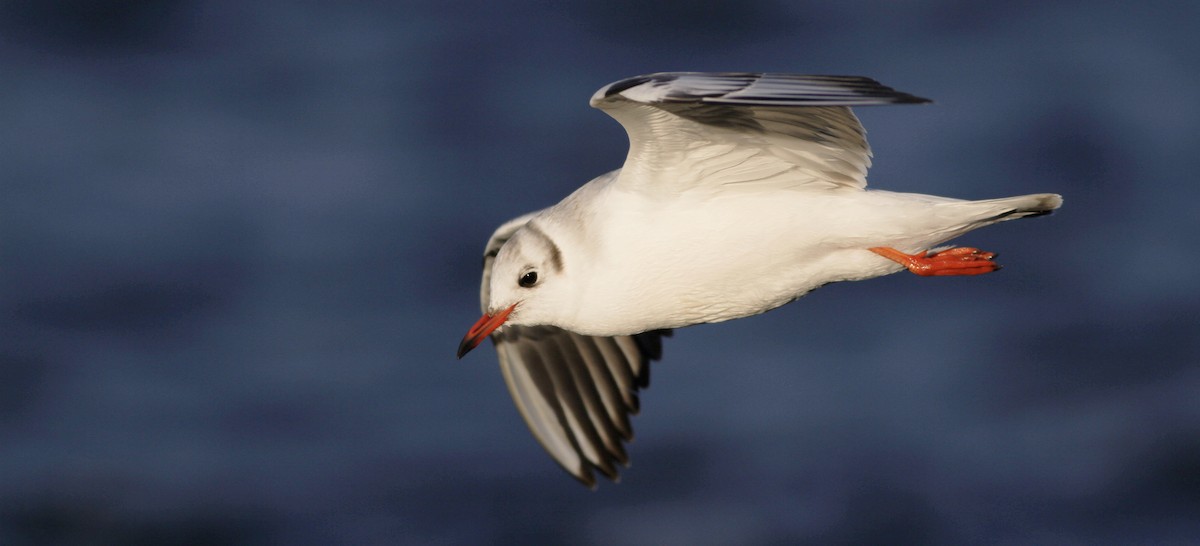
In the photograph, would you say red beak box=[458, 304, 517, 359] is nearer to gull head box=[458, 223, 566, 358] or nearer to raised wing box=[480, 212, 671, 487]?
gull head box=[458, 223, 566, 358]

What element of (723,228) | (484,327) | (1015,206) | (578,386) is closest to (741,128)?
(723,228)

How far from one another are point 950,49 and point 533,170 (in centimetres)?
754

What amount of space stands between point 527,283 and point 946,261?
2.12m

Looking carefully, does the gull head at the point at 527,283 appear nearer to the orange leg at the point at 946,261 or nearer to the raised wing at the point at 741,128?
the raised wing at the point at 741,128

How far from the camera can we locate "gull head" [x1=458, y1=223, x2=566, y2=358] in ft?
24.9

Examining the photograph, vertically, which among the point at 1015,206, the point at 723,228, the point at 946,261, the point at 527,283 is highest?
the point at 527,283

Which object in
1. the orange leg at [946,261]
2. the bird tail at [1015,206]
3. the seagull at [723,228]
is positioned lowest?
the orange leg at [946,261]

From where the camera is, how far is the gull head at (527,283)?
7.59m

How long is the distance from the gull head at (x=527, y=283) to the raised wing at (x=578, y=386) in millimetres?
1815

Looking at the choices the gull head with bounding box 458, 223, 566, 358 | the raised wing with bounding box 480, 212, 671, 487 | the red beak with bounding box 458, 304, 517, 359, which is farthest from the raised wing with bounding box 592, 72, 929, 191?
the raised wing with bounding box 480, 212, 671, 487

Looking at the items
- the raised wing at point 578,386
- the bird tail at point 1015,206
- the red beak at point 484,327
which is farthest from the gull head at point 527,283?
the bird tail at point 1015,206

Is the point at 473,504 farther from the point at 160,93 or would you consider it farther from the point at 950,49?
the point at 950,49

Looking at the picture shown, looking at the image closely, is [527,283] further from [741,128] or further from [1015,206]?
[1015,206]

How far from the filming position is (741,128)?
7105mm
